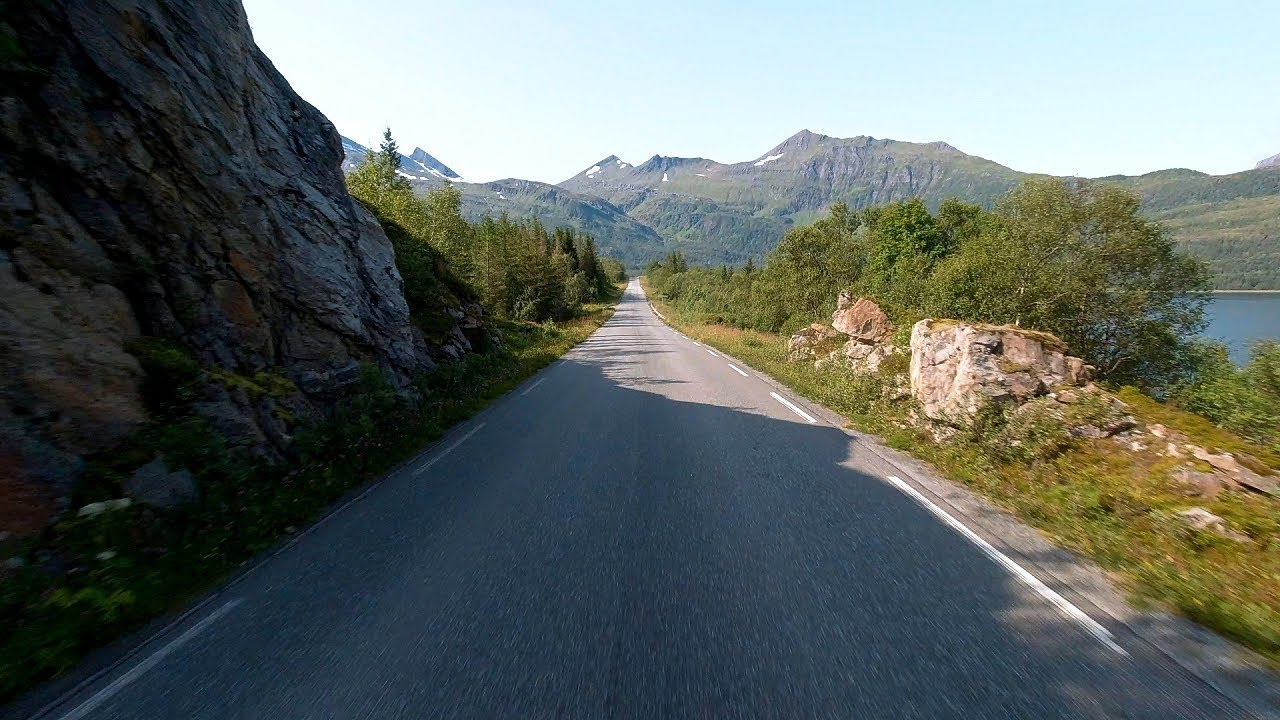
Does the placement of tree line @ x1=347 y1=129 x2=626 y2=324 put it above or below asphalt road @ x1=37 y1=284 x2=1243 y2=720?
above

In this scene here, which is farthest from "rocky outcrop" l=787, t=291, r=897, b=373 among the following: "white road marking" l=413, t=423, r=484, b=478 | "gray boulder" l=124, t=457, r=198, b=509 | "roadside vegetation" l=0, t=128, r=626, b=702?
"gray boulder" l=124, t=457, r=198, b=509

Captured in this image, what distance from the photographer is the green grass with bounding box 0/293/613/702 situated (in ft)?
11.2

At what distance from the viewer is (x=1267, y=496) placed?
4.86m

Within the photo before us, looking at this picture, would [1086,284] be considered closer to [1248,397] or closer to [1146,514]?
[1248,397]

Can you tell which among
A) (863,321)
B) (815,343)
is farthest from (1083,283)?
(815,343)

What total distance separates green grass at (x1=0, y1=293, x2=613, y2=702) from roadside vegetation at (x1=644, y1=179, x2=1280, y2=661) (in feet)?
23.6

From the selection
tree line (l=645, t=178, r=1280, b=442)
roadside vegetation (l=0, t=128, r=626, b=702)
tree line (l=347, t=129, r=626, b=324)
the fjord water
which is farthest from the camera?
the fjord water

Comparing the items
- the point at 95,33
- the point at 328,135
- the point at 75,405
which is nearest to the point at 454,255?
the point at 328,135

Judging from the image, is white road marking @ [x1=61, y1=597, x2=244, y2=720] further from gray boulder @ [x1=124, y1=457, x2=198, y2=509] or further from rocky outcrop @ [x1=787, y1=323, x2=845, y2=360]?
rocky outcrop @ [x1=787, y1=323, x2=845, y2=360]

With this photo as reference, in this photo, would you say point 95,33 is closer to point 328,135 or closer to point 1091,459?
point 328,135

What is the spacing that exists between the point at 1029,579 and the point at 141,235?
31.3ft

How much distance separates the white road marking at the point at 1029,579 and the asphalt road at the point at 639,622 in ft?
0.08

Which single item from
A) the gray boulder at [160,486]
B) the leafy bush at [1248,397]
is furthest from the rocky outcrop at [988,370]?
the gray boulder at [160,486]

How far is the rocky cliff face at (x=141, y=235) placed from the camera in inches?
184
